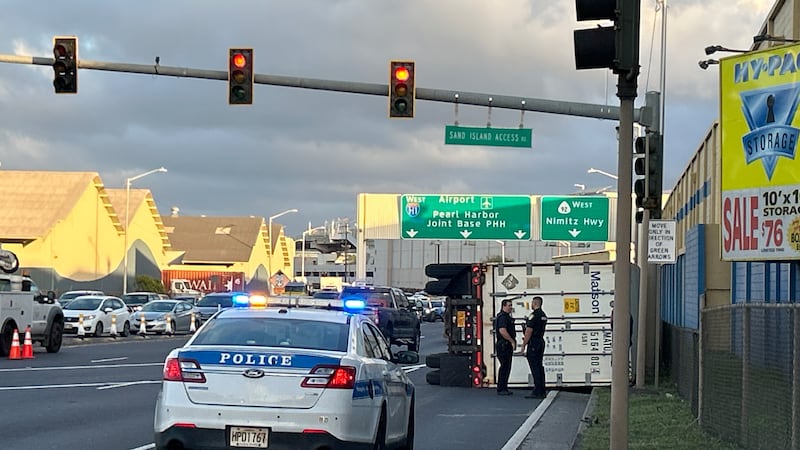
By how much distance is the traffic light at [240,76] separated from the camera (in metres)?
21.8

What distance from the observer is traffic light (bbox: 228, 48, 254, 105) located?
2181 cm

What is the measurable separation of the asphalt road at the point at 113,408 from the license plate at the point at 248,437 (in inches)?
152

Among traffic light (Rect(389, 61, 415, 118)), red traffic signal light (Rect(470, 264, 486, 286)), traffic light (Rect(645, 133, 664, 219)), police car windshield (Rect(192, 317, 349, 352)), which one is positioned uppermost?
traffic light (Rect(389, 61, 415, 118))

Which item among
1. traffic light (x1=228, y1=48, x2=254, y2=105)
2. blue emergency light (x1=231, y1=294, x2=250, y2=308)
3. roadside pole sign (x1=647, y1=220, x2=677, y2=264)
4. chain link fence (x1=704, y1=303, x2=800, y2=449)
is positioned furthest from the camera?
traffic light (x1=228, y1=48, x2=254, y2=105)

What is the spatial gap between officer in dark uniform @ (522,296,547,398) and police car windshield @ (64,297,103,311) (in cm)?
2444

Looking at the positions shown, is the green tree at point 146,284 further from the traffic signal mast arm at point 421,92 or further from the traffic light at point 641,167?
the traffic light at point 641,167

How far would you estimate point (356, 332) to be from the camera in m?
11.4

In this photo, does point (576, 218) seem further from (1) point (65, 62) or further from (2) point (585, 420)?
(2) point (585, 420)

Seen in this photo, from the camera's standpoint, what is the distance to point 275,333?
36.4 feet

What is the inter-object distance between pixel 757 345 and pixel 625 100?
11.5 feet

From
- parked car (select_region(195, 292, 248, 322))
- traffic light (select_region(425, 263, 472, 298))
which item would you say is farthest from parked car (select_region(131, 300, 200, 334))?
traffic light (select_region(425, 263, 472, 298))

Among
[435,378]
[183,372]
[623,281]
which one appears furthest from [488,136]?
[183,372]

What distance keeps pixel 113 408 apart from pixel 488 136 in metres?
9.62

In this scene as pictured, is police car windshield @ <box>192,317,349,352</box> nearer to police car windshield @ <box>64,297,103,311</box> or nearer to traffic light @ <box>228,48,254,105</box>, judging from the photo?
traffic light @ <box>228,48,254,105</box>
